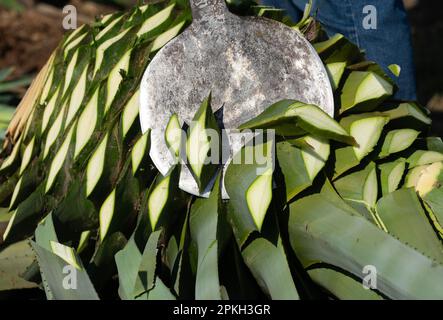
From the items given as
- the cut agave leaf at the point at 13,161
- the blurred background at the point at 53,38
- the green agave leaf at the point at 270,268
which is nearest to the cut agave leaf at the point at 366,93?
the green agave leaf at the point at 270,268

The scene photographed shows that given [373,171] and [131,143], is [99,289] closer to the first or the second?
[131,143]

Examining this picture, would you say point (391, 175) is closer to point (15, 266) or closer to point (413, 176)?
point (413, 176)

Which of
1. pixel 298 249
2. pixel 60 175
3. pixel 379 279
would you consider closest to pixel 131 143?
pixel 60 175

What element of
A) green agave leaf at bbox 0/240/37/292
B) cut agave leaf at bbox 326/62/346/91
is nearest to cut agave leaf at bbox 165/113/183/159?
cut agave leaf at bbox 326/62/346/91

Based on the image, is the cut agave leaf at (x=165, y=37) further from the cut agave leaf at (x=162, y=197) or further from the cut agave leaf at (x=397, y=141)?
the cut agave leaf at (x=397, y=141)

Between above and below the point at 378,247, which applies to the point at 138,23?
above

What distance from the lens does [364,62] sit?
3.46 feet

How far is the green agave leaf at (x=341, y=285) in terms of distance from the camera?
875 millimetres

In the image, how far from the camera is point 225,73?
979mm

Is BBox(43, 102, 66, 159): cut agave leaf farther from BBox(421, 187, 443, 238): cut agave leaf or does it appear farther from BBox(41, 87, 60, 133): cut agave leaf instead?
BBox(421, 187, 443, 238): cut agave leaf

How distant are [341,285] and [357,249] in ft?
0.20

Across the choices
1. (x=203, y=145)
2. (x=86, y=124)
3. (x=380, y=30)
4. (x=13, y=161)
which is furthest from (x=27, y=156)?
(x=380, y=30)

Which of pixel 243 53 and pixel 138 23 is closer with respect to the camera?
pixel 243 53
